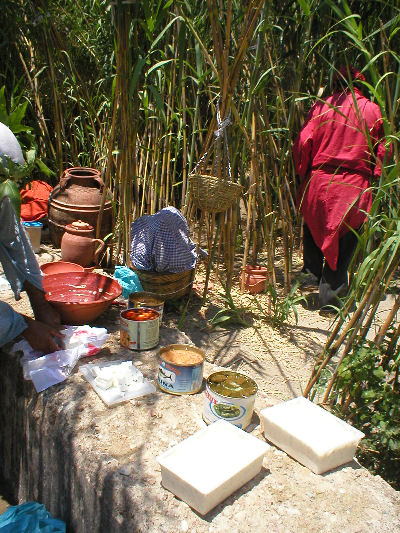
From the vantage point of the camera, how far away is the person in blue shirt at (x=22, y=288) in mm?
1739

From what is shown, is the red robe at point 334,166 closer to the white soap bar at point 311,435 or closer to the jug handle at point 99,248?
the jug handle at point 99,248

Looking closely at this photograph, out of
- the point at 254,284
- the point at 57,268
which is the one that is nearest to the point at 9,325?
the point at 57,268

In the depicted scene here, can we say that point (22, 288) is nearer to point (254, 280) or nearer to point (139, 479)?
point (139, 479)

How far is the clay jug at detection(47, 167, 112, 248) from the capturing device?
11.5 ft

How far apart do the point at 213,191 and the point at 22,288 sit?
1.00m

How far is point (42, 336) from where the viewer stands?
5.73 feet

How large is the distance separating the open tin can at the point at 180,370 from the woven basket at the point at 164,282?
1096 millimetres

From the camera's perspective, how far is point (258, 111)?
8.97 ft

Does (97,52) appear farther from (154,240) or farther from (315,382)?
(315,382)

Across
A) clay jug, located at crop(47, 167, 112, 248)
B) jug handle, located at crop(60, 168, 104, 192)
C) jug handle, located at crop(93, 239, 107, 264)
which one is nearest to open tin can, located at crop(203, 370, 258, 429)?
jug handle, located at crop(93, 239, 107, 264)

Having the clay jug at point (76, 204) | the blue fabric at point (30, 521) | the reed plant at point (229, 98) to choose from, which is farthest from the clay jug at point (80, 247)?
the blue fabric at point (30, 521)

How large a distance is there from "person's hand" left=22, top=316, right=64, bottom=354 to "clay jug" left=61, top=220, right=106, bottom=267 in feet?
4.07

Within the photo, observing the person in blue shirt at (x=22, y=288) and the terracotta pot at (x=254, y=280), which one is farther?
the terracotta pot at (x=254, y=280)

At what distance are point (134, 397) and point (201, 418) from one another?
0.23 metres
